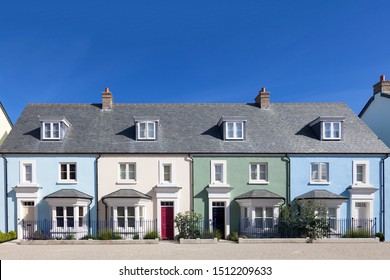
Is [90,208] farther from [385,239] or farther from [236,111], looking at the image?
[385,239]

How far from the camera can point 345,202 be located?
2172 cm

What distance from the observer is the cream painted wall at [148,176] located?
2173cm

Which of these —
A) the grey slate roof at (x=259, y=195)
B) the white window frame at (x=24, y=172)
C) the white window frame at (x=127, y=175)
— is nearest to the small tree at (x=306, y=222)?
the grey slate roof at (x=259, y=195)

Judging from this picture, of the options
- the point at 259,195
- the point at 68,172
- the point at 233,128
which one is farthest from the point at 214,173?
the point at 68,172

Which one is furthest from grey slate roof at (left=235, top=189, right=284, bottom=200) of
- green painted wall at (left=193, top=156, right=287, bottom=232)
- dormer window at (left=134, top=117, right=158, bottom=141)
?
dormer window at (left=134, top=117, right=158, bottom=141)

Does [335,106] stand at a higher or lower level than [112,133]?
higher

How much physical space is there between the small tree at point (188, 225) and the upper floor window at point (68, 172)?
8346 mm

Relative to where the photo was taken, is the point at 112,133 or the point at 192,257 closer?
the point at 192,257

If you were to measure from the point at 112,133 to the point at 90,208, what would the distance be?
5.90m

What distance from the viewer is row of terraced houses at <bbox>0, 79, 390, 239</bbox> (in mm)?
21141

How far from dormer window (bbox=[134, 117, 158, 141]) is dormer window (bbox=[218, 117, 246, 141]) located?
5353 millimetres

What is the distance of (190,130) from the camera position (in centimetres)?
2391

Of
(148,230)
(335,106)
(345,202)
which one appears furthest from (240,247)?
(335,106)

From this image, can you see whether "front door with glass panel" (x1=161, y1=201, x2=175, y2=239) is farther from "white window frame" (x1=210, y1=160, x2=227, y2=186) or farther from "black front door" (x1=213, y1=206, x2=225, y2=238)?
"white window frame" (x1=210, y1=160, x2=227, y2=186)
